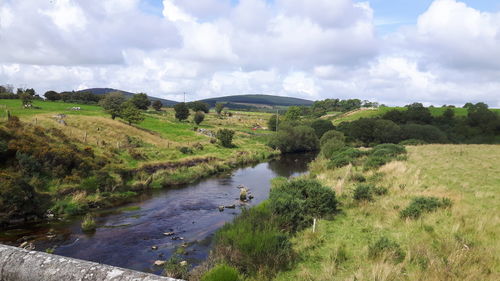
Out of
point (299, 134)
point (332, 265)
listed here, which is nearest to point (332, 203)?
point (332, 265)

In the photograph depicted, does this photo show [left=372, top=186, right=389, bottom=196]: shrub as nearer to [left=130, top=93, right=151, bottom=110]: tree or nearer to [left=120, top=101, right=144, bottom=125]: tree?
[left=120, top=101, right=144, bottom=125]: tree

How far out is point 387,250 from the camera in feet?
36.3

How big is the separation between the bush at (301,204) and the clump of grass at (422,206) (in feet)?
13.3

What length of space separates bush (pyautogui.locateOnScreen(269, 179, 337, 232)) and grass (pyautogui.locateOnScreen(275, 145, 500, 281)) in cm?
84

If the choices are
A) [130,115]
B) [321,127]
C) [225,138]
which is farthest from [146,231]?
[321,127]

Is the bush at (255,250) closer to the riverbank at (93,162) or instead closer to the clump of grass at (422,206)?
the clump of grass at (422,206)

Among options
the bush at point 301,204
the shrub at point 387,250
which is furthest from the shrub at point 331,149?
the shrub at point 387,250

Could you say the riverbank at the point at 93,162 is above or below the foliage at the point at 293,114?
below

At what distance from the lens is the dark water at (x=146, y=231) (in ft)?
52.9

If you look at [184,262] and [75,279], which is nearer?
[75,279]

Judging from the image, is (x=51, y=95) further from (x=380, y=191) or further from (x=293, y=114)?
(x=380, y=191)

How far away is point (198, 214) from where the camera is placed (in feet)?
79.3

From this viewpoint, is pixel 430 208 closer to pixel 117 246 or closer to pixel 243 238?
pixel 243 238

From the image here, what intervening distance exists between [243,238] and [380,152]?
31.0 metres
